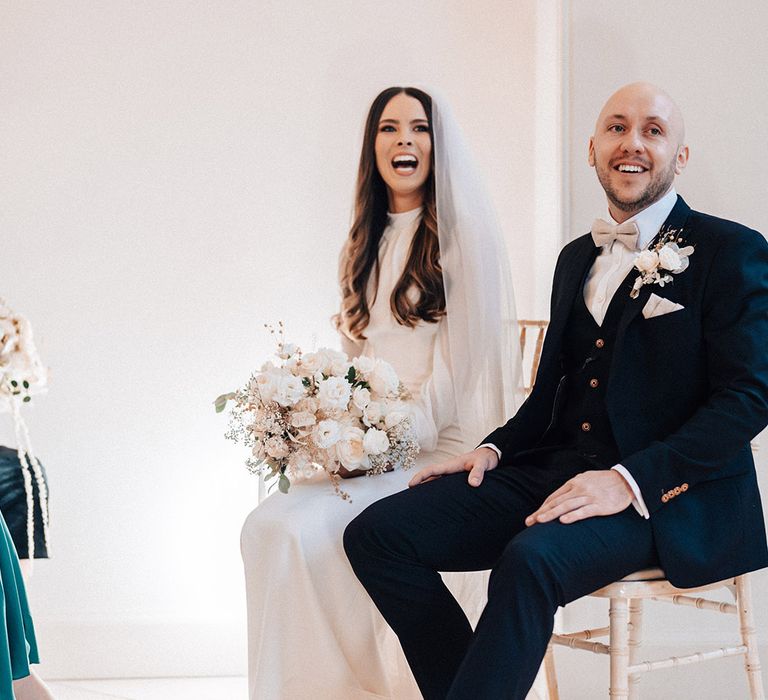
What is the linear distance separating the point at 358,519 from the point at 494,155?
226 cm

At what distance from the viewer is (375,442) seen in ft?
9.82

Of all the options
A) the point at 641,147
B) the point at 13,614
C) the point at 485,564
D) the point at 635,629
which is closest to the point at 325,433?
the point at 485,564

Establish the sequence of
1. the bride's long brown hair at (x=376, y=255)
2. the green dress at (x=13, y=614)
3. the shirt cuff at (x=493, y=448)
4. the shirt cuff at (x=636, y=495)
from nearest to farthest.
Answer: the shirt cuff at (x=636, y=495), the green dress at (x=13, y=614), the shirt cuff at (x=493, y=448), the bride's long brown hair at (x=376, y=255)

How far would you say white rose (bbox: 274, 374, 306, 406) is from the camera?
2.93 meters

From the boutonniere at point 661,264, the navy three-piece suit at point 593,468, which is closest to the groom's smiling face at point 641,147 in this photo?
the navy three-piece suit at point 593,468

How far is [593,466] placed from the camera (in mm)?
2648

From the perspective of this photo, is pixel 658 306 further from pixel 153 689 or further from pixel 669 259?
pixel 153 689

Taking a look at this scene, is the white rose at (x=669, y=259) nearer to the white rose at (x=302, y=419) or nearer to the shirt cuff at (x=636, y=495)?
the shirt cuff at (x=636, y=495)

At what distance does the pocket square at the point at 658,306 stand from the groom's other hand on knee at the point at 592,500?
0.45m

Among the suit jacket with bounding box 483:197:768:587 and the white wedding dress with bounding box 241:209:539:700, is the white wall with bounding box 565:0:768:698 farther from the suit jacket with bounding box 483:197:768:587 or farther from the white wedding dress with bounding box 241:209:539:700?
the suit jacket with bounding box 483:197:768:587

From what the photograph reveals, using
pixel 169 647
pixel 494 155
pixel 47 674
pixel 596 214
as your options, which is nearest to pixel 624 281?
pixel 596 214

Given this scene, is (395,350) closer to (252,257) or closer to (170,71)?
(252,257)

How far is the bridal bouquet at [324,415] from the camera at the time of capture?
2.95 m

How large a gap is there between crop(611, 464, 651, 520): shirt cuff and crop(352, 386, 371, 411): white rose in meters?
0.91
